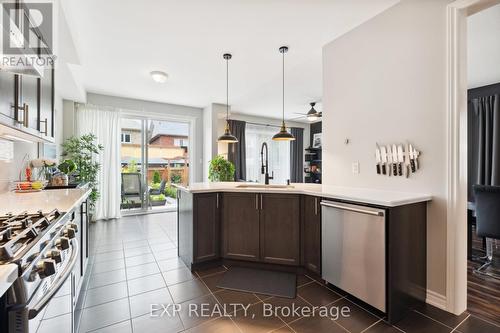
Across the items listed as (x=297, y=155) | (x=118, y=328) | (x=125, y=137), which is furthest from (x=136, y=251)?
(x=297, y=155)

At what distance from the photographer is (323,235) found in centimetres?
216

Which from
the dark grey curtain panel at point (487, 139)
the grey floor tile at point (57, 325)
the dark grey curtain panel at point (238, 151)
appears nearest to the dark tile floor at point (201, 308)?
the grey floor tile at point (57, 325)

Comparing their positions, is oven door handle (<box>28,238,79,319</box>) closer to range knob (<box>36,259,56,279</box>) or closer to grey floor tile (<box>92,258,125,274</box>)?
range knob (<box>36,259,56,279</box>)

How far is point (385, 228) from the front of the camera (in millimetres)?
1697

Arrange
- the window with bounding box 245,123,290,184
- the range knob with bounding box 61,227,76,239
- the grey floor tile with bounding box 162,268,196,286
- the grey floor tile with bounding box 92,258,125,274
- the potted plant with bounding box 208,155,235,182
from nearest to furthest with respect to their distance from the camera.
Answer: the range knob with bounding box 61,227,76,239, the grey floor tile with bounding box 162,268,196,286, the grey floor tile with bounding box 92,258,125,274, the potted plant with bounding box 208,155,235,182, the window with bounding box 245,123,290,184

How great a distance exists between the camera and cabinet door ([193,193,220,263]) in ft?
8.20

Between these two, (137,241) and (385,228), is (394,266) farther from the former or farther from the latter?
(137,241)

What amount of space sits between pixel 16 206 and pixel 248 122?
5915 millimetres

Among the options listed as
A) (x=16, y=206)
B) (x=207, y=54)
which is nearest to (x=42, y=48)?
(x=16, y=206)

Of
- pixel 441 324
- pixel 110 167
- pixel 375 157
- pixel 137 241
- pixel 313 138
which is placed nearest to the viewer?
pixel 441 324

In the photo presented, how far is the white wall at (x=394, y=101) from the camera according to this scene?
6.19ft

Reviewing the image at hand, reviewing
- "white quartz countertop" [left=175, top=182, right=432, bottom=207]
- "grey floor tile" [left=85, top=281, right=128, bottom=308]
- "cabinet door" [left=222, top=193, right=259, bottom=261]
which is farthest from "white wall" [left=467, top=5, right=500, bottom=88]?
"grey floor tile" [left=85, top=281, right=128, bottom=308]

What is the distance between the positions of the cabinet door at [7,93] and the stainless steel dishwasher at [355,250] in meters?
2.34

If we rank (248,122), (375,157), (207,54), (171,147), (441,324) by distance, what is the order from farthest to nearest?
(248,122) → (171,147) → (207,54) → (375,157) → (441,324)
